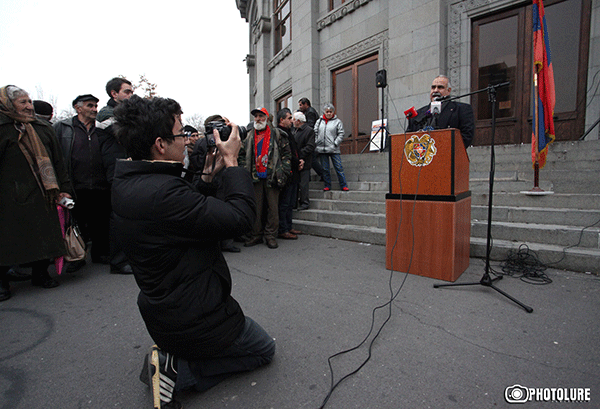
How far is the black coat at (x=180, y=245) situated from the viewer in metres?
1.63

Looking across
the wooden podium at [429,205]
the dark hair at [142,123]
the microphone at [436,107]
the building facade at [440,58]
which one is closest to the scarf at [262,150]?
the wooden podium at [429,205]

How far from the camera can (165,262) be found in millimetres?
1711

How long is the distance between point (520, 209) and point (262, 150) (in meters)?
3.75

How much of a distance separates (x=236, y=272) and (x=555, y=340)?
312 centimetres

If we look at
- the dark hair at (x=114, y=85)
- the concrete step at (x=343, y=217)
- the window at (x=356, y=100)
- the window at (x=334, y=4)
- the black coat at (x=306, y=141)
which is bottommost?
the concrete step at (x=343, y=217)

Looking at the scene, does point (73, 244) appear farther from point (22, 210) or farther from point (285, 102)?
point (285, 102)

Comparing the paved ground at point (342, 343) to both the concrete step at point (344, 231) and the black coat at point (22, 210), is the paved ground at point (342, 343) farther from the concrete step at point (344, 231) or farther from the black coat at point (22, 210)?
the concrete step at point (344, 231)

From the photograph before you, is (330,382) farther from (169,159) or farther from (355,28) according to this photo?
(355,28)

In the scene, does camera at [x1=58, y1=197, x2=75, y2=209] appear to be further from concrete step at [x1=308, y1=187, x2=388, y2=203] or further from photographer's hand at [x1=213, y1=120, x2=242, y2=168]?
concrete step at [x1=308, y1=187, x2=388, y2=203]

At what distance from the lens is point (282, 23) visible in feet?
49.3

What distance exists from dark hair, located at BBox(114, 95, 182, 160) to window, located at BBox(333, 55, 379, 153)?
31.4 ft

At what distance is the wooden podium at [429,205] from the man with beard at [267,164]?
207cm

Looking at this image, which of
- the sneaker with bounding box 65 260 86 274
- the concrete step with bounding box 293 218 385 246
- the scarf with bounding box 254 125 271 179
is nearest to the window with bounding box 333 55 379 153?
the concrete step with bounding box 293 218 385 246

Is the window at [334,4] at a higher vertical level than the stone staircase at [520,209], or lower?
higher
